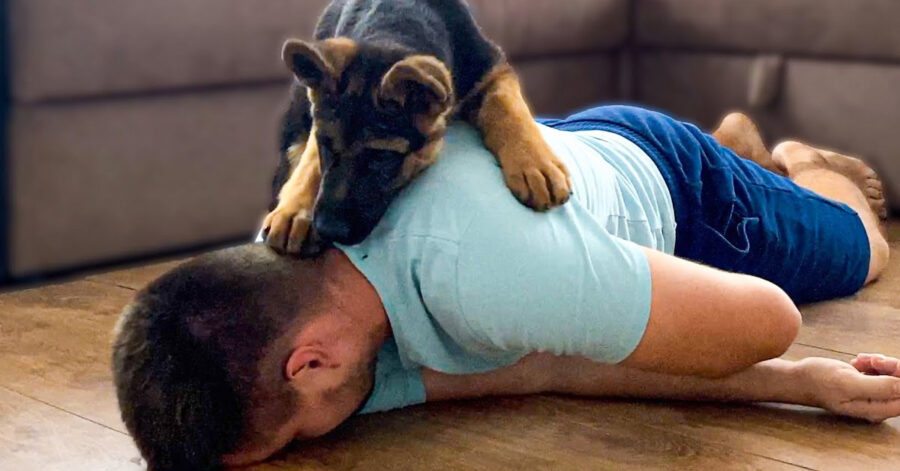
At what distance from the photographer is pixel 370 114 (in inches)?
54.1

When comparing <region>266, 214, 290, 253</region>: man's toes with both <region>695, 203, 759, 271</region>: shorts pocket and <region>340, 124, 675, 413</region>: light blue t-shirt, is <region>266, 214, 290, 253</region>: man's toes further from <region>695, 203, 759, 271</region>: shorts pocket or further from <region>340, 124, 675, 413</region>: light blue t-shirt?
<region>695, 203, 759, 271</region>: shorts pocket

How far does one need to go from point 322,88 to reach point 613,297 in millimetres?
485

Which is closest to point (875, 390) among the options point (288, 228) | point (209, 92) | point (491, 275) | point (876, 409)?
point (876, 409)

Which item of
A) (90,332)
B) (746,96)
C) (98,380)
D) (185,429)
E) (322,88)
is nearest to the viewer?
(185,429)

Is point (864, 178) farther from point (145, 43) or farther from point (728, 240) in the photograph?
point (145, 43)

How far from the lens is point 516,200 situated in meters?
1.27

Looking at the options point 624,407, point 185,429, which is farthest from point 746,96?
point 185,429

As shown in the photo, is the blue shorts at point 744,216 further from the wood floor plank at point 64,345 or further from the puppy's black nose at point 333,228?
the wood floor plank at point 64,345

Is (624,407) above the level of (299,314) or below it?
below

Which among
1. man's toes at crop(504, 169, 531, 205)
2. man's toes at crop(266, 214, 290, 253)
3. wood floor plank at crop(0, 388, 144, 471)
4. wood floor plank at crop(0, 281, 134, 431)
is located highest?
man's toes at crop(504, 169, 531, 205)

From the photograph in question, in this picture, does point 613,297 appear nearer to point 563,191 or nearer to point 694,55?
point 563,191

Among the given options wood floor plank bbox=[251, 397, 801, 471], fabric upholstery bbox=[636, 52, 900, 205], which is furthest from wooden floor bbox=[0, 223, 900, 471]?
fabric upholstery bbox=[636, 52, 900, 205]

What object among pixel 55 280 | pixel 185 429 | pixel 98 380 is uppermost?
pixel 185 429

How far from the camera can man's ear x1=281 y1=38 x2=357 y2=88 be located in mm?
1346
